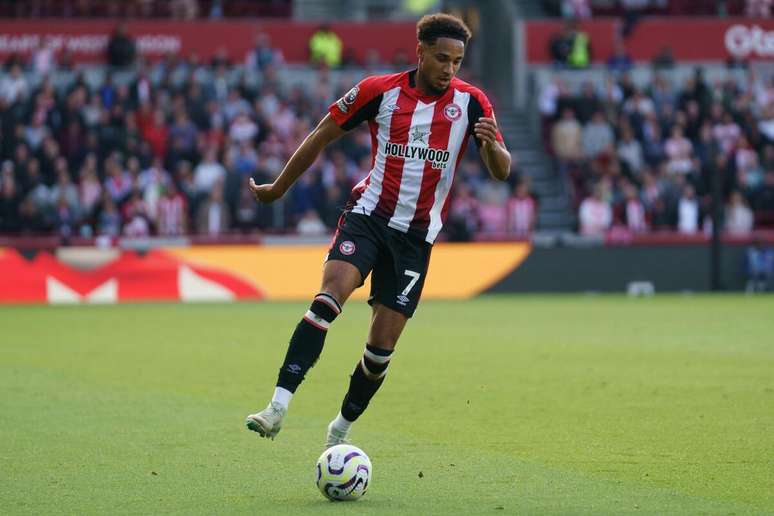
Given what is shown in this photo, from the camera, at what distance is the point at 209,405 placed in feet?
35.5

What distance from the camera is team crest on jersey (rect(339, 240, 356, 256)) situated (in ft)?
25.1

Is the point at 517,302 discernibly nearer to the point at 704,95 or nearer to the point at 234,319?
the point at 234,319

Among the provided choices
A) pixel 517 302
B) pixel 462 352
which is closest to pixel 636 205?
pixel 517 302

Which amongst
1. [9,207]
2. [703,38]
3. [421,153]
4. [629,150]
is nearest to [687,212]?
[629,150]

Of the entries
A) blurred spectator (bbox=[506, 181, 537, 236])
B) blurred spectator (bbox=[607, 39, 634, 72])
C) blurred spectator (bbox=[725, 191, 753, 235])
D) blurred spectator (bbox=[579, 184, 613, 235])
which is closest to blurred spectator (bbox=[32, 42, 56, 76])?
blurred spectator (bbox=[506, 181, 537, 236])

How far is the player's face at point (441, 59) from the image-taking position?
305 inches

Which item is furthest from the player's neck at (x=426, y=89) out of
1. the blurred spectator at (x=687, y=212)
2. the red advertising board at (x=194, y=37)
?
the red advertising board at (x=194, y=37)

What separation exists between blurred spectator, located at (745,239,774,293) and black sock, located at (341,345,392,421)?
60.9 ft

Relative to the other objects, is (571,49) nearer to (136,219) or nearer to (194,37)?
(194,37)

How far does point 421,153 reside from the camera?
25.9ft

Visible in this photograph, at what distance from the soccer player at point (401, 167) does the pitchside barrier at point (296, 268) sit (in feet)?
52.2

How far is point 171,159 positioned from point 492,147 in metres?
18.8

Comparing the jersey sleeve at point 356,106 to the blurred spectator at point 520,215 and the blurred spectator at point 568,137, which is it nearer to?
the blurred spectator at point 520,215

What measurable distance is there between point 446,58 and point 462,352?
303 inches
